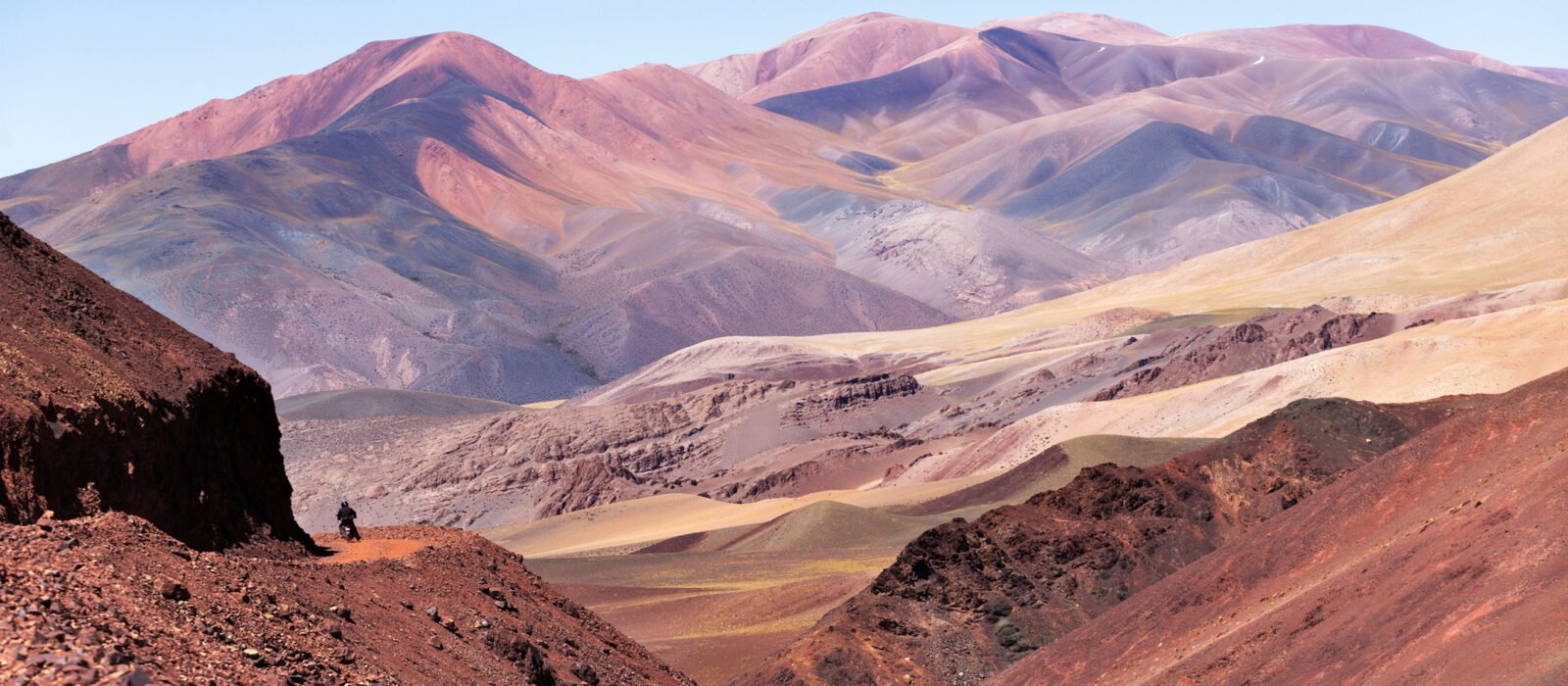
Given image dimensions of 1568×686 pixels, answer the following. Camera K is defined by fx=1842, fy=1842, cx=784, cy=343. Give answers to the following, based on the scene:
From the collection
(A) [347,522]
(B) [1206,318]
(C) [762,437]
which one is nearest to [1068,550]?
(A) [347,522]

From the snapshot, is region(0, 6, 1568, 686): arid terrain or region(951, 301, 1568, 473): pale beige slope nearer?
region(0, 6, 1568, 686): arid terrain

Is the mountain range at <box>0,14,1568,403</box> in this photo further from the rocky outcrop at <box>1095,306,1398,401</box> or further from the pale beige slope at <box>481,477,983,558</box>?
the rocky outcrop at <box>1095,306,1398,401</box>

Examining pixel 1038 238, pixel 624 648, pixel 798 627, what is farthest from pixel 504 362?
pixel 624 648

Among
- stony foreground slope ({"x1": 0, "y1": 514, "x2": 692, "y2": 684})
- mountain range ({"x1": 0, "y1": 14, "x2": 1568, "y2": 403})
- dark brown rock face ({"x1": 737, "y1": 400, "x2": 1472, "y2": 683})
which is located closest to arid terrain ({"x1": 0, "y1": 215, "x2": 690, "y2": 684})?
stony foreground slope ({"x1": 0, "y1": 514, "x2": 692, "y2": 684})

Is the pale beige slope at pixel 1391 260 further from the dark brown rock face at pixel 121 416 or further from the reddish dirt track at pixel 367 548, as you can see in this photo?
the dark brown rock face at pixel 121 416

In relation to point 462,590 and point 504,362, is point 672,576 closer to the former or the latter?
point 462,590

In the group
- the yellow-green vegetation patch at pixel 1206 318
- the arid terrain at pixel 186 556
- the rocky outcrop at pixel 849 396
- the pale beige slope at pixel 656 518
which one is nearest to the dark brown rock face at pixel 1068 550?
the arid terrain at pixel 186 556
